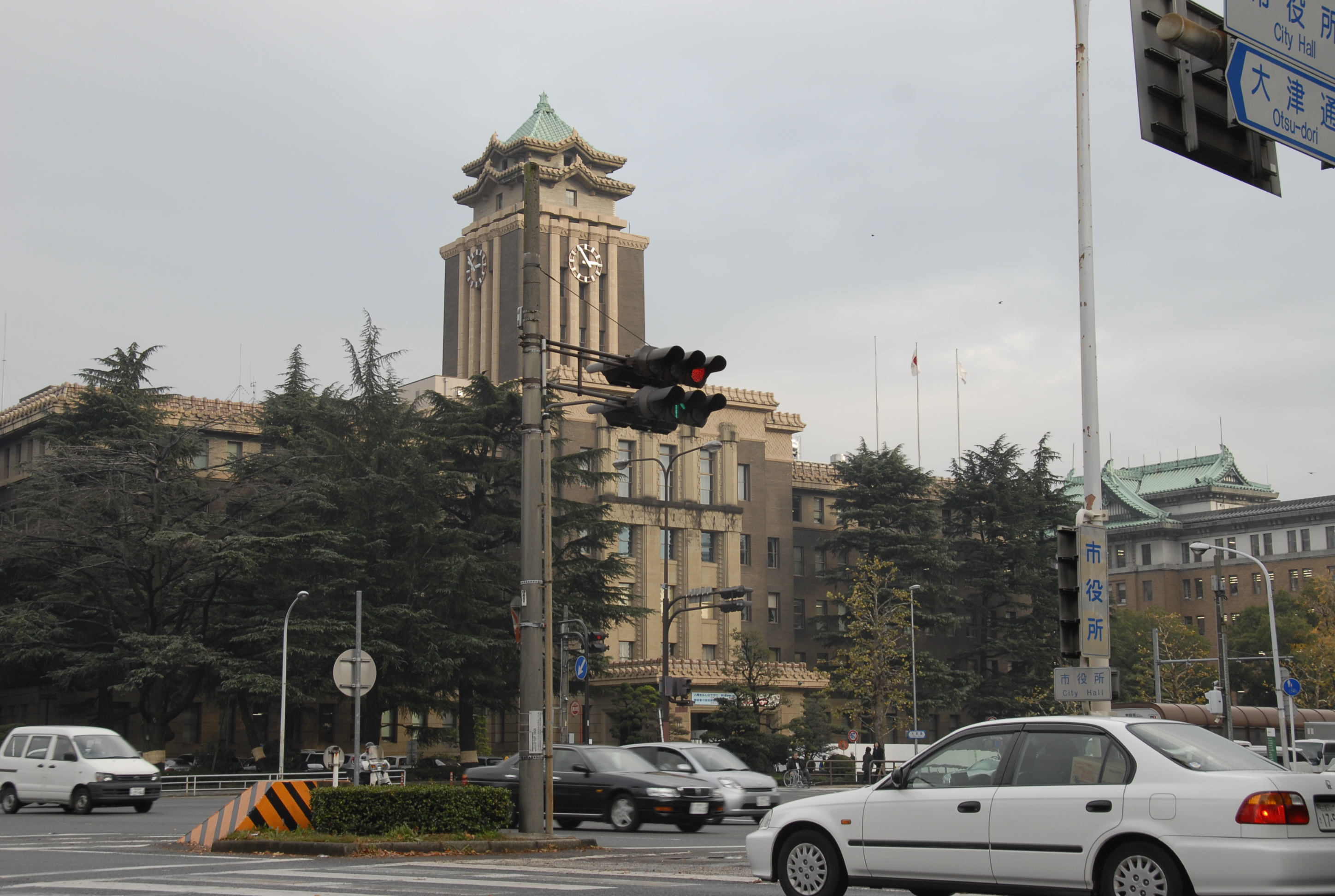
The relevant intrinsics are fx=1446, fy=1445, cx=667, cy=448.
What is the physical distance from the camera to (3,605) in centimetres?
5597

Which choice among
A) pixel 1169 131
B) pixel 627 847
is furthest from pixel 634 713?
pixel 1169 131

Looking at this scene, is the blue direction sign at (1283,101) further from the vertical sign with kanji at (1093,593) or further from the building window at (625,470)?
the building window at (625,470)

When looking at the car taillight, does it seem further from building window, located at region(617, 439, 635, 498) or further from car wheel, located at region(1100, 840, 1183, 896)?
building window, located at region(617, 439, 635, 498)

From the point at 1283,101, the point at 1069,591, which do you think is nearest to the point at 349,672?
the point at 1069,591

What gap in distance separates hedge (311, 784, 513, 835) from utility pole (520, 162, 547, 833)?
422mm

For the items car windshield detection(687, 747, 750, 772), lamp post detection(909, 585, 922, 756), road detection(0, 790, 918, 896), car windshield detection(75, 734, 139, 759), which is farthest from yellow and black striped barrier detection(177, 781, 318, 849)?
lamp post detection(909, 585, 922, 756)

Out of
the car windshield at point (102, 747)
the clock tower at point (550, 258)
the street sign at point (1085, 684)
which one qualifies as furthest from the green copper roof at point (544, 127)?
the street sign at point (1085, 684)

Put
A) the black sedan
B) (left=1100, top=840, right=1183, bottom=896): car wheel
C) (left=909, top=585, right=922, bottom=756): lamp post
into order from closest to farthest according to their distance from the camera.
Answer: (left=1100, top=840, right=1183, bottom=896): car wheel → the black sedan → (left=909, top=585, right=922, bottom=756): lamp post

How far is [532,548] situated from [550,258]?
2851 inches

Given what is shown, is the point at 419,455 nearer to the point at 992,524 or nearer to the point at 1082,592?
the point at 992,524

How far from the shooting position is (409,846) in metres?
16.3

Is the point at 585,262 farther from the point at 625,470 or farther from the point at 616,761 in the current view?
the point at 616,761

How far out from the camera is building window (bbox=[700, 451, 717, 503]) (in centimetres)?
7288

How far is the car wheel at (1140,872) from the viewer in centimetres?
883
